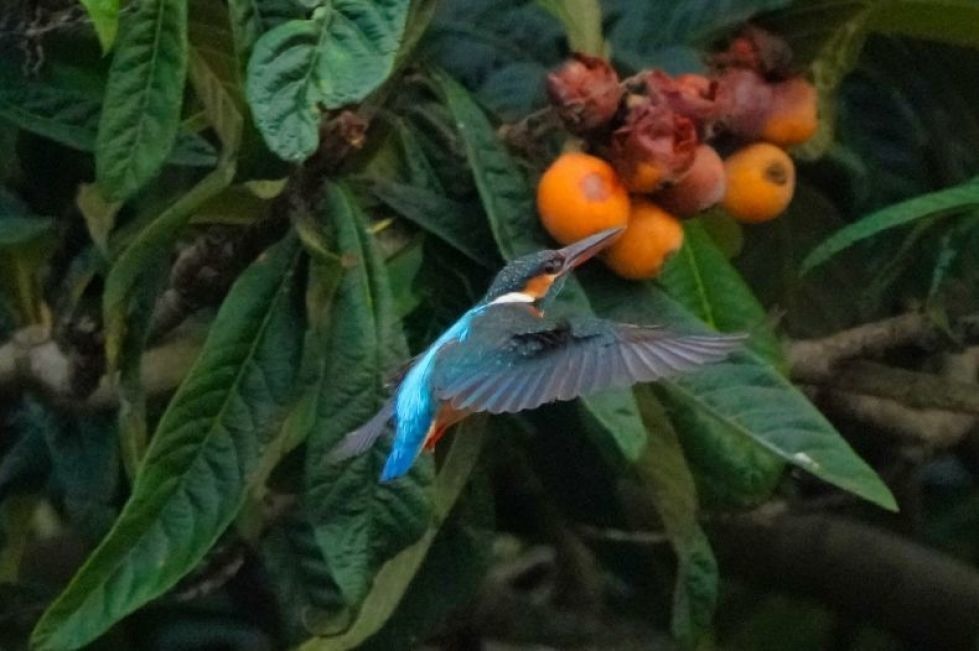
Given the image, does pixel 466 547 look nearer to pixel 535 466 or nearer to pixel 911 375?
pixel 535 466

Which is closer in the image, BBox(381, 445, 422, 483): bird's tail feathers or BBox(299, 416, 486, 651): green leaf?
BBox(381, 445, 422, 483): bird's tail feathers

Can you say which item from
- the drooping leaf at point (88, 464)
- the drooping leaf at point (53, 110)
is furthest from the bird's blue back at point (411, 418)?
the drooping leaf at point (88, 464)

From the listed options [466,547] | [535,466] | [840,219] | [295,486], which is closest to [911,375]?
[840,219]

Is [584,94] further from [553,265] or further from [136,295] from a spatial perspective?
[136,295]

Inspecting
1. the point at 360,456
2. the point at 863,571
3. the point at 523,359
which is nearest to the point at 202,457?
the point at 360,456

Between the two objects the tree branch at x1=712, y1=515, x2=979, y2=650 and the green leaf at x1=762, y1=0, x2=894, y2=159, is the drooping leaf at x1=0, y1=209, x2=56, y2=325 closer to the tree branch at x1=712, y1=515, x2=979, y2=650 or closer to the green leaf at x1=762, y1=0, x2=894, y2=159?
the green leaf at x1=762, y1=0, x2=894, y2=159

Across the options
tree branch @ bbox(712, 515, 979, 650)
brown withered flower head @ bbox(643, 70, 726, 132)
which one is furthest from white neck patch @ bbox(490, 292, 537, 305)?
tree branch @ bbox(712, 515, 979, 650)
